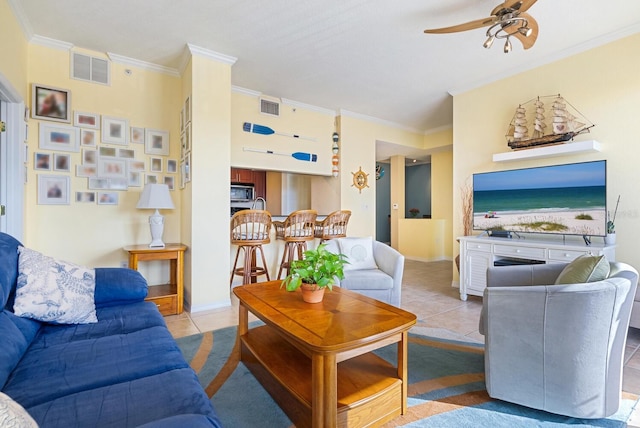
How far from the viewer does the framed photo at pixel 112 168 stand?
10.5 ft

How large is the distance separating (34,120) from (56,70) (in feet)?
1.80

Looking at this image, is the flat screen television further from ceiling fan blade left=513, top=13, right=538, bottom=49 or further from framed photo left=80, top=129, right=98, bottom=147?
framed photo left=80, top=129, right=98, bottom=147

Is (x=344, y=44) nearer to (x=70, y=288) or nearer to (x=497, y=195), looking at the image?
(x=497, y=195)

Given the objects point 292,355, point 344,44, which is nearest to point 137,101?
point 344,44

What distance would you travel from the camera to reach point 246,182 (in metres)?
5.80

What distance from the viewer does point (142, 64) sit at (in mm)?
3352

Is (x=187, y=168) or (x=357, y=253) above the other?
(x=187, y=168)

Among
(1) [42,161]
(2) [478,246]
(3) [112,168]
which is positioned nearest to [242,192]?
(3) [112,168]

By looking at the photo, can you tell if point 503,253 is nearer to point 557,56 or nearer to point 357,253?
point 357,253

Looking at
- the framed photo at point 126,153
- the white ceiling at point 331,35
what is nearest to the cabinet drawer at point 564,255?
the white ceiling at point 331,35

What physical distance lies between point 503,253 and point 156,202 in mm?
3628

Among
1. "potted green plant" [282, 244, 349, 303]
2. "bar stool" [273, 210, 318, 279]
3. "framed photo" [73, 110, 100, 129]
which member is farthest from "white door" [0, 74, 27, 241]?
"potted green plant" [282, 244, 349, 303]

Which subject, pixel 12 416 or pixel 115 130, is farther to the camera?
pixel 115 130

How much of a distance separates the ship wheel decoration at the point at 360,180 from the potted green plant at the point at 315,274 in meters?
3.40
